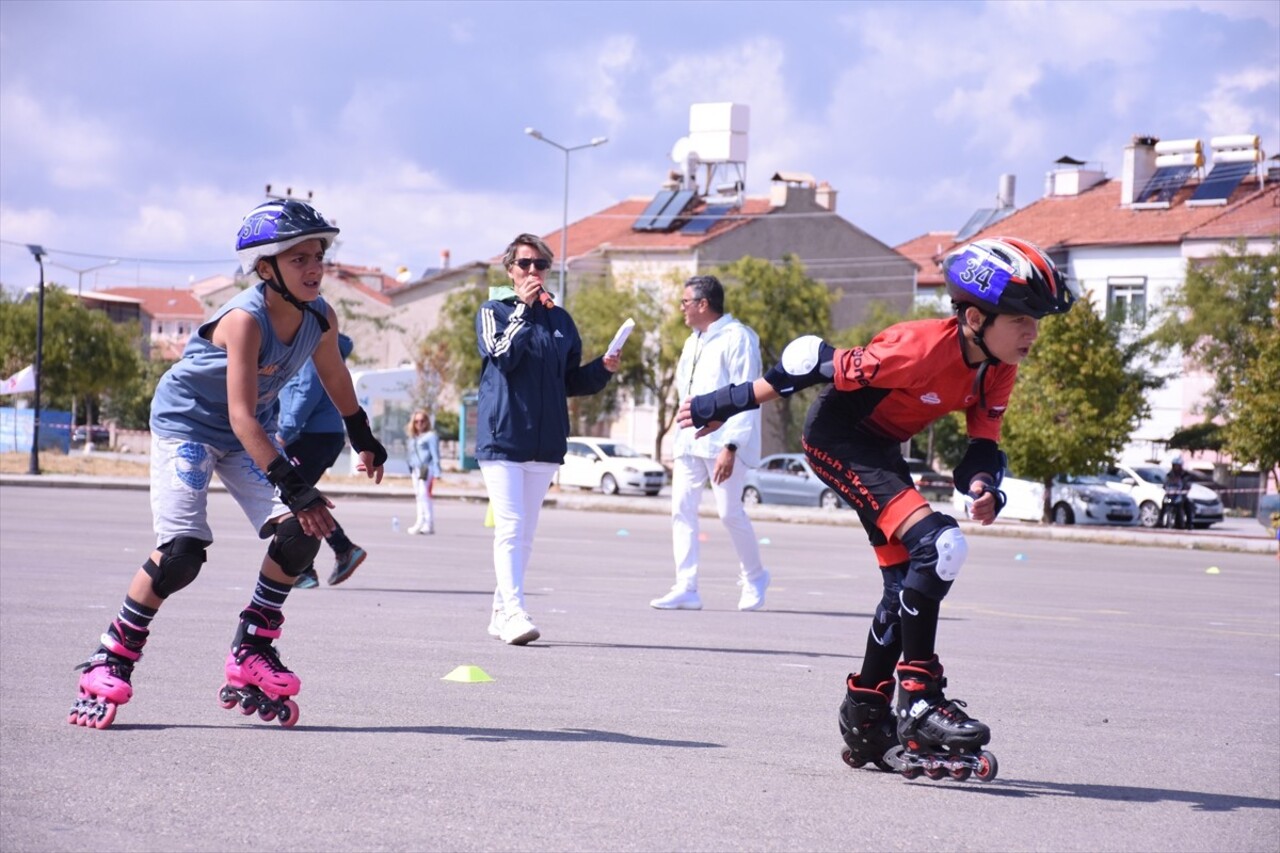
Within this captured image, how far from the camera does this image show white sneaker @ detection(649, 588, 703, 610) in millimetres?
11195

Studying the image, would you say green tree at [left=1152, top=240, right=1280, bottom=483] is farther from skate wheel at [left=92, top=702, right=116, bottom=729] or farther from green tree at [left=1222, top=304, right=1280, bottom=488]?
skate wheel at [left=92, top=702, right=116, bottom=729]

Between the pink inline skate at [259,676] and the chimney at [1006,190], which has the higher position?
the chimney at [1006,190]

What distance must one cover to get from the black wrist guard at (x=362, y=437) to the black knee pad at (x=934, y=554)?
2096 millimetres

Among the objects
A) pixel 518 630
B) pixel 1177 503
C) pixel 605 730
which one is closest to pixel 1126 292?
pixel 1177 503

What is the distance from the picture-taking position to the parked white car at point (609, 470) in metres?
43.6

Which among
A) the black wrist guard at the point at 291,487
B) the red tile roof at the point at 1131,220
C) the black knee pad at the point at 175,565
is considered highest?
the red tile roof at the point at 1131,220

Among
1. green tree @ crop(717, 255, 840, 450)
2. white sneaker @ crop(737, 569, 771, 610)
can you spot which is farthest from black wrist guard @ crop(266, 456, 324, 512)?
green tree @ crop(717, 255, 840, 450)

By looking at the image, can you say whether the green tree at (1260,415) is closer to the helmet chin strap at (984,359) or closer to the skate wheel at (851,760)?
the helmet chin strap at (984,359)

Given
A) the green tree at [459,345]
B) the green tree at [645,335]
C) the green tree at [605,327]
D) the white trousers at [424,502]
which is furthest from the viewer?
the green tree at [459,345]

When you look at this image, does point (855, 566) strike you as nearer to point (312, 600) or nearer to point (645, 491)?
point (312, 600)

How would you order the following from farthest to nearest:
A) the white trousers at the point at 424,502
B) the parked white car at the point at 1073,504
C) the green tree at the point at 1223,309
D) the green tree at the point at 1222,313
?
1. the green tree at the point at 1223,309
2. the green tree at the point at 1222,313
3. the parked white car at the point at 1073,504
4. the white trousers at the point at 424,502

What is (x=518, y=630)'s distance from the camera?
8461mm

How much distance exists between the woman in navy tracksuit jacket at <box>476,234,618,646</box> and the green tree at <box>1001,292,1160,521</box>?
2589 cm

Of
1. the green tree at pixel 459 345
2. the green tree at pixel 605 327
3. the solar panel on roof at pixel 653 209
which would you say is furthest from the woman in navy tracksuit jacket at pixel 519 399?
the solar panel on roof at pixel 653 209
